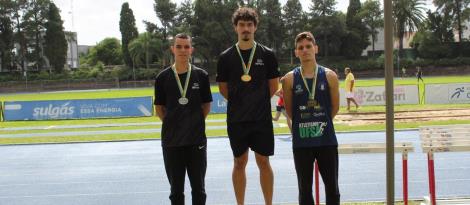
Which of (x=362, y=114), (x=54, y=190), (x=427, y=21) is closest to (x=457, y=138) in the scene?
(x=54, y=190)

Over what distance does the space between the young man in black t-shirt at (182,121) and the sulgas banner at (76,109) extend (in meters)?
19.3

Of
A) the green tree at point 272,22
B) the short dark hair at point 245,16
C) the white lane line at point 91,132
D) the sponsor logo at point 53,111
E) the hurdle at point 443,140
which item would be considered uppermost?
the green tree at point 272,22

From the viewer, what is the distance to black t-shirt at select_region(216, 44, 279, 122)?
4.98 metres

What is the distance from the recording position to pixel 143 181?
9508 mm

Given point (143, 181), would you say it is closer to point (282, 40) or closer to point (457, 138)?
point (457, 138)

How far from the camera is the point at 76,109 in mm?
24359

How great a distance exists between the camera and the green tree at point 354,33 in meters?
78.5

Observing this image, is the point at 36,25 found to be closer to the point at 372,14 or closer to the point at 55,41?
the point at 55,41

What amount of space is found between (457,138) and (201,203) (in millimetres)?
3427

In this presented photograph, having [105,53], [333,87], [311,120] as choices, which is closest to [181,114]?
[311,120]

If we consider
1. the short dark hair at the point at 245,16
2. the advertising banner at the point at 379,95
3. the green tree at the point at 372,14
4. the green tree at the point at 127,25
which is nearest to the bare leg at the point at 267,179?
the short dark hair at the point at 245,16

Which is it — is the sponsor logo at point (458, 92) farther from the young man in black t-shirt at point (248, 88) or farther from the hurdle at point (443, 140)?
the young man in black t-shirt at point (248, 88)

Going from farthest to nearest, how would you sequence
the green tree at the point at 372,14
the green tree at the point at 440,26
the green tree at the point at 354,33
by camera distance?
the green tree at the point at 372,14 → the green tree at the point at 354,33 → the green tree at the point at 440,26

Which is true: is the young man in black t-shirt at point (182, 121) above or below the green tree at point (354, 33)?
below
